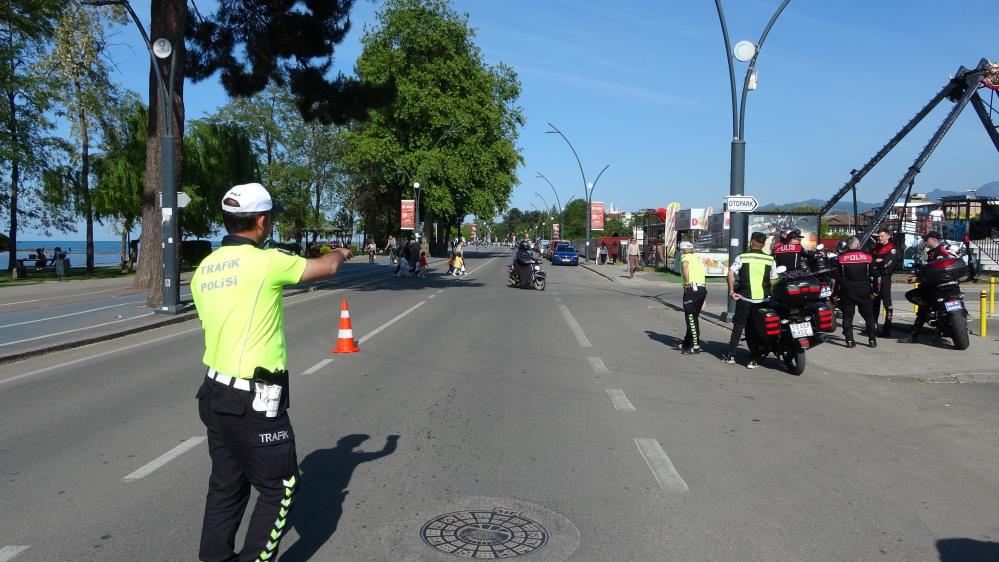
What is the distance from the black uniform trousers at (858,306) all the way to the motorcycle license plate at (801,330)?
266 centimetres

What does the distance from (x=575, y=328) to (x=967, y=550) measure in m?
10.8

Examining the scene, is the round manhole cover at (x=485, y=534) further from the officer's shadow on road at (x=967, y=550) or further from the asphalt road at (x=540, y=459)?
the officer's shadow on road at (x=967, y=550)

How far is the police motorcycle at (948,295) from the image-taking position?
11.1m

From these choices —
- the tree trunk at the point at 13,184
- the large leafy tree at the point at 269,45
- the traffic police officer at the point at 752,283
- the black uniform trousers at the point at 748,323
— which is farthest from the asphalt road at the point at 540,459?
the tree trunk at the point at 13,184

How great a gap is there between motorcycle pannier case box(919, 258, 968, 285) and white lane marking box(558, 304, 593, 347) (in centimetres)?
523

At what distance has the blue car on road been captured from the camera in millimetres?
51031

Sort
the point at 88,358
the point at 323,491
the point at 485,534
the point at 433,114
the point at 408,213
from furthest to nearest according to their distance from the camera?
the point at 433,114, the point at 408,213, the point at 88,358, the point at 323,491, the point at 485,534

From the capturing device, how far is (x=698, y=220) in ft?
107

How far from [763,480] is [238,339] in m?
3.72

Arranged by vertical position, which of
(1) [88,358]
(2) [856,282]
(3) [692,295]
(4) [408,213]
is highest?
(4) [408,213]

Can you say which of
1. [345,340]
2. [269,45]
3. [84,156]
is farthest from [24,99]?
[345,340]

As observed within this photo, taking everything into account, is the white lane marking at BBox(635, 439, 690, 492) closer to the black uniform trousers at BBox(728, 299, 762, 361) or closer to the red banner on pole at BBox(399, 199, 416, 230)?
the black uniform trousers at BBox(728, 299, 762, 361)

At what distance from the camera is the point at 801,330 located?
925cm

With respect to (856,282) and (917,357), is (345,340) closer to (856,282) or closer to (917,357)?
(856,282)
